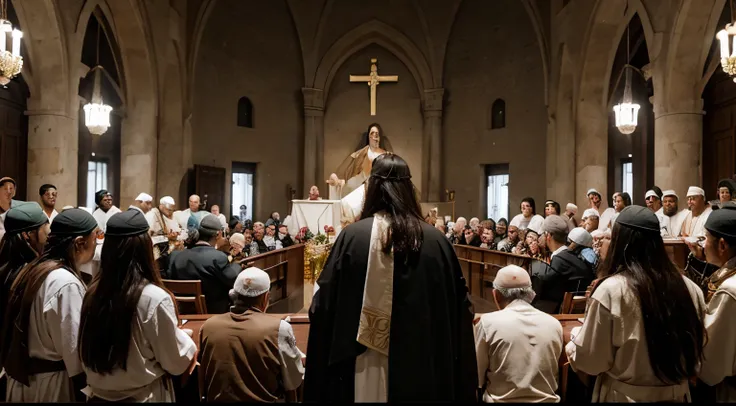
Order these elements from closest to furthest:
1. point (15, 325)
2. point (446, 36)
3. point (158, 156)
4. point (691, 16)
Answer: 1. point (15, 325)
2. point (691, 16)
3. point (158, 156)
4. point (446, 36)

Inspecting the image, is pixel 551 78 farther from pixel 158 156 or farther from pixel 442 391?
pixel 442 391

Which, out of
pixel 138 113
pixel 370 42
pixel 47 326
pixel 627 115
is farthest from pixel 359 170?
pixel 47 326

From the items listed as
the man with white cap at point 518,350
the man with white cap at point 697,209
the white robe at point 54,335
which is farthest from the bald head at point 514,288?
the man with white cap at point 697,209

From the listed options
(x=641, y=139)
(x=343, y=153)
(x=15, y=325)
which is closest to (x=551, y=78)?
(x=641, y=139)

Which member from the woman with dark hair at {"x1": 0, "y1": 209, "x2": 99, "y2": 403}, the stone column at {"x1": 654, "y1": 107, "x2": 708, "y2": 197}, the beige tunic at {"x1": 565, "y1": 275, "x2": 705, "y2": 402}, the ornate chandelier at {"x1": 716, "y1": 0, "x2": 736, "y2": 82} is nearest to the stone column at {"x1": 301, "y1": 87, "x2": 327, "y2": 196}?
the stone column at {"x1": 654, "y1": 107, "x2": 708, "y2": 197}

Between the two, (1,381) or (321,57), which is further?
(321,57)

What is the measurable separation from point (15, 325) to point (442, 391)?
6.25 feet

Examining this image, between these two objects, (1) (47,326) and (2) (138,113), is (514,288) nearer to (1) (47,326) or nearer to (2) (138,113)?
(1) (47,326)

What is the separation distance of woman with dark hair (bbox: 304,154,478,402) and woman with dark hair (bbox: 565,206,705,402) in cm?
57

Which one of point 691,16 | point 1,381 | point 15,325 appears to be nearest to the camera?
point 15,325

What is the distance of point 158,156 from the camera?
12.9m

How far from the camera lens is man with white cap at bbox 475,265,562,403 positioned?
2.80 m

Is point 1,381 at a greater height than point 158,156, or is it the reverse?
point 158,156

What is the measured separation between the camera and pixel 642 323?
2.39m
